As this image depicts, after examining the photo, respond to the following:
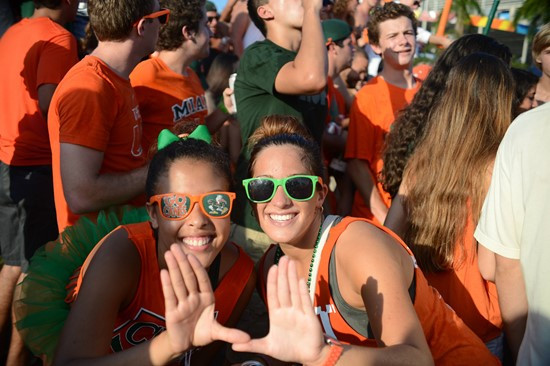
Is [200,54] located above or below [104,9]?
below

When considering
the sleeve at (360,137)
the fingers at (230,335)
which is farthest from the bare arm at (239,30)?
the fingers at (230,335)

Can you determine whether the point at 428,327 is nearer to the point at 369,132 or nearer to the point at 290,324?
the point at 290,324

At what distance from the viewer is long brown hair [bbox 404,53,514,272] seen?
251 centimetres

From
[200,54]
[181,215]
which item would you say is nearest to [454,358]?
[181,215]

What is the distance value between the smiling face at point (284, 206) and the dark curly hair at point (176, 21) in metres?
1.75

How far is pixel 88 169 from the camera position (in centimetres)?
262

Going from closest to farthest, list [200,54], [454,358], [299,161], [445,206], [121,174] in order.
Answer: [454,358] → [299,161] → [445,206] → [121,174] → [200,54]

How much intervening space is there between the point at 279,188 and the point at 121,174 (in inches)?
38.0

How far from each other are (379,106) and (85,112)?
2.07 m

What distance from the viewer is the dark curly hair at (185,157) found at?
7.52ft

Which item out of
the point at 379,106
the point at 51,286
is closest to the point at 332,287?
the point at 51,286

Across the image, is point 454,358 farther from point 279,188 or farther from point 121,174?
point 121,174

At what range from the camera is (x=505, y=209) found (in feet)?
6.35

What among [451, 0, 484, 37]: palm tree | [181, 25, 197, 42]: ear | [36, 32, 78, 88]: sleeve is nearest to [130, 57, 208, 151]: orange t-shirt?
[181, 25, 197, 42]: ear
